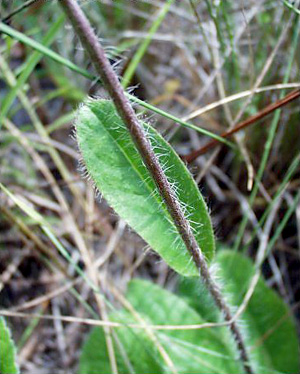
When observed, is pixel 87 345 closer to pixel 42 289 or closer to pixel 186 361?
pixel 186 361

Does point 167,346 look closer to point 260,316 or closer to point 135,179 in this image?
point 260,316

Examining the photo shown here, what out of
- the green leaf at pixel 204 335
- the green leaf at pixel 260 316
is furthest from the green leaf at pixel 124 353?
the green leaf at pixel 260 316

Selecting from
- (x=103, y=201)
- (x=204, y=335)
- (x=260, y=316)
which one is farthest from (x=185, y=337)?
(x=103, y=201)

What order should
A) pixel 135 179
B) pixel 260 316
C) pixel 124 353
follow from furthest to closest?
pixel 260 316 → pixel 124 353 → pixel 135 179

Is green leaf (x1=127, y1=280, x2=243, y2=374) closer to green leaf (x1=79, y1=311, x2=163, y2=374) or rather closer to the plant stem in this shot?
green leaf (x1=79, y1=311, x2=163, y2=374)

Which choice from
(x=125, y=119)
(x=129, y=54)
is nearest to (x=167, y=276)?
(x=129, y=54)

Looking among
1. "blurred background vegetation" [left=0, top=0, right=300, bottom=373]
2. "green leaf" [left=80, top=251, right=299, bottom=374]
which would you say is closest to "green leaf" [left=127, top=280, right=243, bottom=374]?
"green leaf" [left=80, top=251, right=299, bottom=374]

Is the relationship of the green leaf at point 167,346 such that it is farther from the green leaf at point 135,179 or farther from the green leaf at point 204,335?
the green leaf at point 135,179
